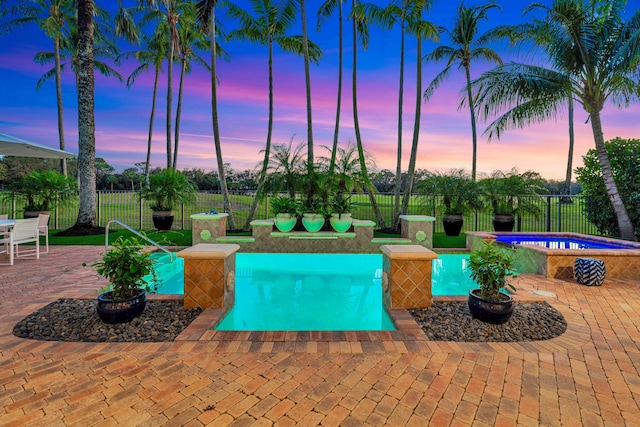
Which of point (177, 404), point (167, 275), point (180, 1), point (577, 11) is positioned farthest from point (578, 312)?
point (180, 1)

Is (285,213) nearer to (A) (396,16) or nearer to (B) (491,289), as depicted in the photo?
(B) (491,289)

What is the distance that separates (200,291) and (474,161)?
16116 mm

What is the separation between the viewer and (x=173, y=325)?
11.3 feet

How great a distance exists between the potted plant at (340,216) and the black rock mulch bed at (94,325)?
17.8 ft

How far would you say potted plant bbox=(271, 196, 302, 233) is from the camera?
873 centimetres

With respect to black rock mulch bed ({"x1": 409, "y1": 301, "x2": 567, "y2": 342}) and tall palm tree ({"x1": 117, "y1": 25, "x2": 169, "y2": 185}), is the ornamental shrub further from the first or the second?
tall palm tree ({"x1": 117, "y1": 25, "x2": 169, "y2": 185})

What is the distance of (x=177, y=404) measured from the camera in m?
2.14

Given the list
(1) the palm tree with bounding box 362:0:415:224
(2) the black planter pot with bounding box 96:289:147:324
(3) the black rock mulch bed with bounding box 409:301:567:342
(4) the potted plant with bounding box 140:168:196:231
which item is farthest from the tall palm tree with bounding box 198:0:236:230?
(3) the black rock mulch bed with bounding box 409:301:567:342

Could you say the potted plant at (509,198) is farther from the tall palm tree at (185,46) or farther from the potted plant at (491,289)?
the tall palm tree at (185,46)

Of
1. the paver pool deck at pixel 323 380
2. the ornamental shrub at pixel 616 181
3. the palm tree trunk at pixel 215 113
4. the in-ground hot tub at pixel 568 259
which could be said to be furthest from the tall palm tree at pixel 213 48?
the ornamental shrub at pixel 616 181

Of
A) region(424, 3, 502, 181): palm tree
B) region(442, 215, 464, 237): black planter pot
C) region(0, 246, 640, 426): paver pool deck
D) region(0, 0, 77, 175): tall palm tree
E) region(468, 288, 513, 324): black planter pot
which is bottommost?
region(0, 246, 640, 426): paver pool deck

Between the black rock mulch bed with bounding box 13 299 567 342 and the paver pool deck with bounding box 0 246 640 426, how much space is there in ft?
0.52

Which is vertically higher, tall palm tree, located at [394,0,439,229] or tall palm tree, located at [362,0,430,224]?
tall palm tree, located at [362,0,430,224]

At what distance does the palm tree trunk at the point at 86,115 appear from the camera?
1002 cm
